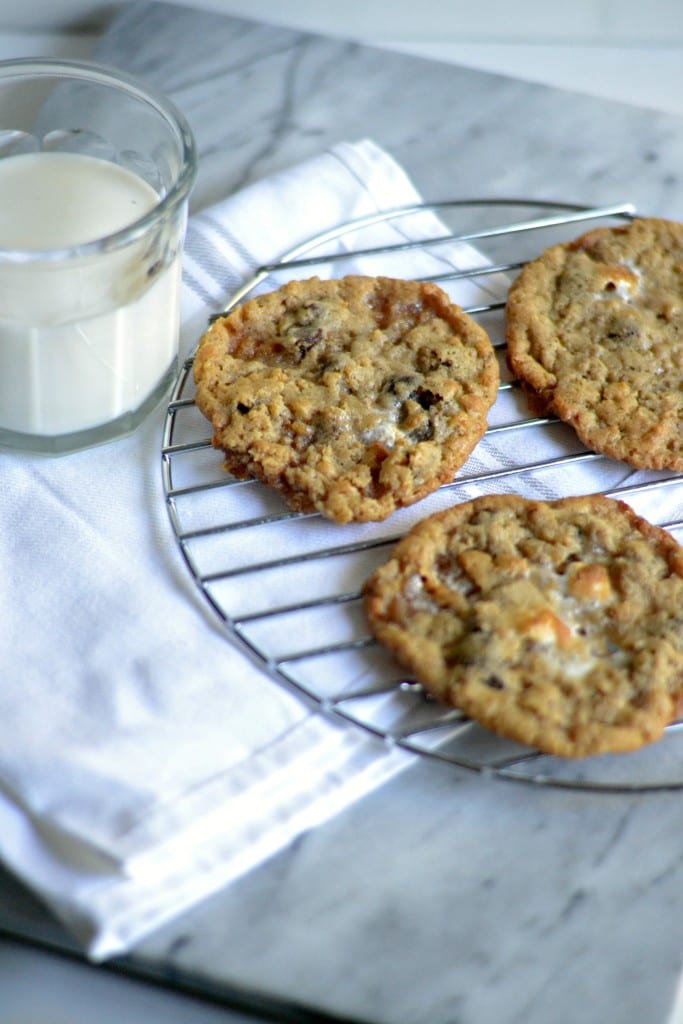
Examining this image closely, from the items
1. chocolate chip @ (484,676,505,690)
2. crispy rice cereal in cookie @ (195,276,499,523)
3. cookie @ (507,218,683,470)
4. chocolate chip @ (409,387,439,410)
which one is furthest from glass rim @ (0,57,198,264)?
chocolate chip @ (484,676,505,690)

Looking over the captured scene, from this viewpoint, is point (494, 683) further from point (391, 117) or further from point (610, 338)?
point (391, 117)

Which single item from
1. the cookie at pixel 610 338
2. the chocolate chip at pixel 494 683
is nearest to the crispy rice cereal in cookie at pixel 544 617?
the chocolate chip at pixel 494 683


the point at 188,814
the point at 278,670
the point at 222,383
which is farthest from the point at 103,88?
the point at 188,814

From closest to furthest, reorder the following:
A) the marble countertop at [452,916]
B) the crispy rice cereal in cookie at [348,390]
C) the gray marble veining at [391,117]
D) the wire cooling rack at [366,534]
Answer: the marble countertop at [452,916] → the wire cooling rack at [366,534] → the crispy rice cereal in cookie at [348,390] → the gray marble veining at [391,117]

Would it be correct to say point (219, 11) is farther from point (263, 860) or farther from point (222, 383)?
point (263, 860)

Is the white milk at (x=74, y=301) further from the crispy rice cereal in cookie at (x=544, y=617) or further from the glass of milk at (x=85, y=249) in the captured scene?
the crispy rice cereal in cookie at (x=544, y=617)
